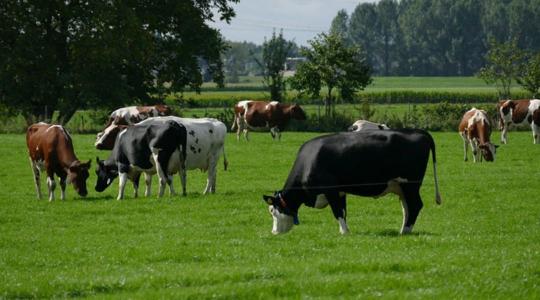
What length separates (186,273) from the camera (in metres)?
15.2

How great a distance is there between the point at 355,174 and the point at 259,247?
252cm

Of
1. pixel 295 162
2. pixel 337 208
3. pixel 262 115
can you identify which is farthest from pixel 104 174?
pixel 262 115

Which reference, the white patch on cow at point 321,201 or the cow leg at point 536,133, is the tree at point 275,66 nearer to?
the cow leg at point 536,133

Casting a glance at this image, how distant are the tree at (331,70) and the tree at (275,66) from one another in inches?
49.2

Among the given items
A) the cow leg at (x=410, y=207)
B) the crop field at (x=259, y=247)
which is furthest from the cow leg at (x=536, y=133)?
the cow leg at (x=410, y=207)

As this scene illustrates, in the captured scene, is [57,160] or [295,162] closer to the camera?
[295,162]

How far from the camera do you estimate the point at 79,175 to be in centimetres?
2716

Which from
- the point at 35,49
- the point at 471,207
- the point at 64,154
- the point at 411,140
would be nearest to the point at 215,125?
the point at 64,154

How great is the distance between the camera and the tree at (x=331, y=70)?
69.6m

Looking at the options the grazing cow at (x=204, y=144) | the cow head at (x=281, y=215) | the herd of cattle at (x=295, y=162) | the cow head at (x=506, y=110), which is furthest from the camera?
the cow head at (x=506, y=110)

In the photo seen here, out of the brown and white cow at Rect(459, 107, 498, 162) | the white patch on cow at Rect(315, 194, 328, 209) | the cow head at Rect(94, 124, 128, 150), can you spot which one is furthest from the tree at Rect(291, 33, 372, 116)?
the white patch on cow at Rect(315, 194, 328, 209)

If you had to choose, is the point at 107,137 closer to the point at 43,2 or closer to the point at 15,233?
the point at 15,233

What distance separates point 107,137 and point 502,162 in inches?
525

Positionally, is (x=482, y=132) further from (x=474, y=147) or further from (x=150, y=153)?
(x=150, y=153)
